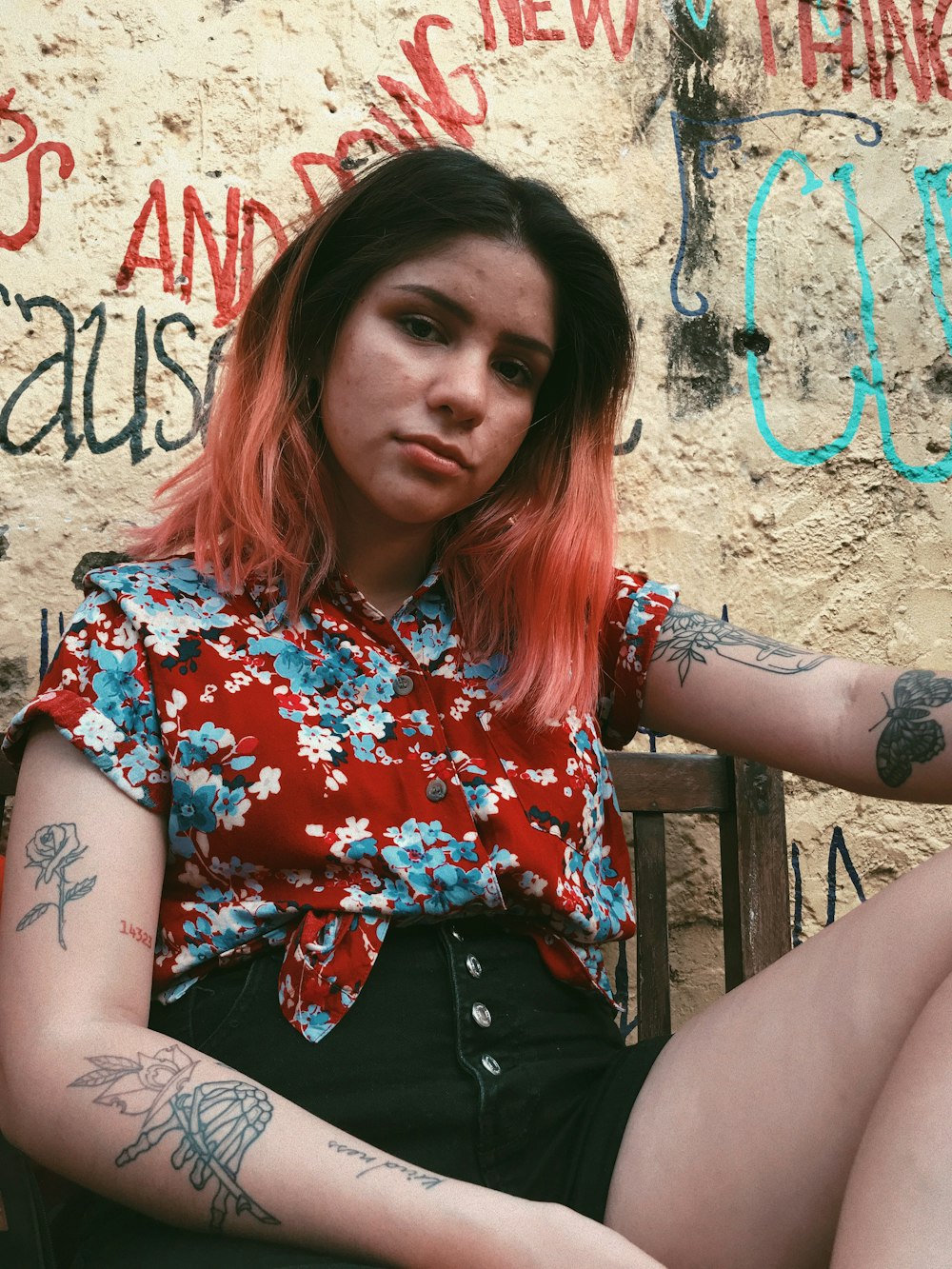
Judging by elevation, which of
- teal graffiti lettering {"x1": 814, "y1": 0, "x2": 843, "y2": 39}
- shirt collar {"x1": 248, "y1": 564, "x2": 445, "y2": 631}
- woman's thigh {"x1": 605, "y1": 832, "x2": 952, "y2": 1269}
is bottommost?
woman's thigh {"x1": 605, "y1": 832, "x2": 952, "y2": 1269}

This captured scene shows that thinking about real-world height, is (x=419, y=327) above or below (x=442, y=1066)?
above

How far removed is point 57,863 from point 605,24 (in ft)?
5.89

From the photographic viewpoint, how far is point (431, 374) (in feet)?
4.41

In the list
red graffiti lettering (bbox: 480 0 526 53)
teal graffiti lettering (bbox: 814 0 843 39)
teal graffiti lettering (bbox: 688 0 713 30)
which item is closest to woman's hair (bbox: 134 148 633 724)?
red graffiti lettering (bbox: 480 0 526 53)

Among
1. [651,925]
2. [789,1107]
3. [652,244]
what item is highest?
[652,244]

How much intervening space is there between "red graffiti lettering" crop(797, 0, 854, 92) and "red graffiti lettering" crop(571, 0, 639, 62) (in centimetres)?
32

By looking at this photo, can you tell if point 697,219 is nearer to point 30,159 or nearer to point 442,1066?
point 30,159

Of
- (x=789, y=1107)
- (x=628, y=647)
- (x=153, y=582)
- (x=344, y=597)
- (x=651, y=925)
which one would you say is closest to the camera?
(x=789, y=1107)

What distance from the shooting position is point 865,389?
2.11m

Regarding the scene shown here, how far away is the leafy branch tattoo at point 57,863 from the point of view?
1.08m

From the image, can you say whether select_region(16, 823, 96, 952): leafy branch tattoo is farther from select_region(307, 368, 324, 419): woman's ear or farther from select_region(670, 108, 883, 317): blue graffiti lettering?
select_region(670, 108, 883, 317): blue graffiti lettering

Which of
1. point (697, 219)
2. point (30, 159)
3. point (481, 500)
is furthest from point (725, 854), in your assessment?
point (30, 159)

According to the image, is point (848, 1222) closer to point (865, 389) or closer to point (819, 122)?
point (865, 389)

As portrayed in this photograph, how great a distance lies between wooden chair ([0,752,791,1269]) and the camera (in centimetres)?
177
